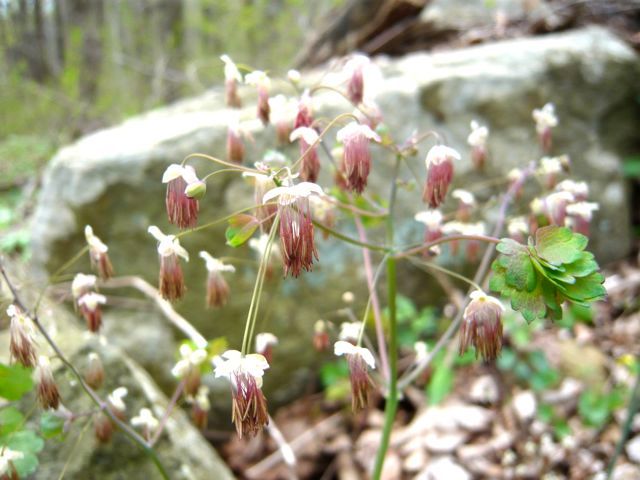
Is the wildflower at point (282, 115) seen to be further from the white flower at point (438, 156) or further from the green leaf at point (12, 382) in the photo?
the green leaf at point (12, 382)

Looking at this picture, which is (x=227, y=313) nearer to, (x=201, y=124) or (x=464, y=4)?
(x=201, y=124)

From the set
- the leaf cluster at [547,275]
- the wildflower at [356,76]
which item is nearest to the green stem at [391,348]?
the wildflower at [356,76]

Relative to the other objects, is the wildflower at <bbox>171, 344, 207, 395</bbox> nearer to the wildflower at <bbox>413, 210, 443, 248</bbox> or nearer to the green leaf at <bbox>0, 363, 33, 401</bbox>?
the green leaf at <bbox>0, 363, 33, 401</bbox>

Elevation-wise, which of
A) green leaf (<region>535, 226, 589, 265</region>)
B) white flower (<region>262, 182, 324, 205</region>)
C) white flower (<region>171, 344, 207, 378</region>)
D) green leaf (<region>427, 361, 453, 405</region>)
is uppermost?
white flower (<region>262, 182, 324, 205</region>)

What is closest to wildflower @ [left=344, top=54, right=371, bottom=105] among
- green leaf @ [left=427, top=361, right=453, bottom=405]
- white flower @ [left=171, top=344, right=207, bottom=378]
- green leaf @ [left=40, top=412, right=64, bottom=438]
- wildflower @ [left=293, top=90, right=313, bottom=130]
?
wildflower @ [left=293, top=90, right=313, bottom=130]

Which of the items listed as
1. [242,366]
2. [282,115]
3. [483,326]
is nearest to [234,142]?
[282,115]

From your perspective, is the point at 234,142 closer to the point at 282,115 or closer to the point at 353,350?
the point at 282,115

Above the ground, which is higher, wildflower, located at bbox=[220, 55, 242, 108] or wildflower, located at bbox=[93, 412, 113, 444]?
wildflower, located at bbox=[220, 55, 242, 108]
